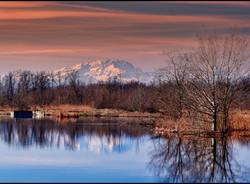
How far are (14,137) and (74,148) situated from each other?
23.3ft

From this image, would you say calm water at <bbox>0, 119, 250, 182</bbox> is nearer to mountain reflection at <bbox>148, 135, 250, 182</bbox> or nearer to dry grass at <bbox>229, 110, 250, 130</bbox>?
mountain reflection at <bbox>148, 135, 250, 182</bbox>

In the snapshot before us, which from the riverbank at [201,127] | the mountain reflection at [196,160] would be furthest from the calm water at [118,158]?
the riverbank at [201,127]

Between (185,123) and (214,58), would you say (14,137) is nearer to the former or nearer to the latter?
(185,123)

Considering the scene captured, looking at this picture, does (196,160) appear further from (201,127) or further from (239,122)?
(239,122)

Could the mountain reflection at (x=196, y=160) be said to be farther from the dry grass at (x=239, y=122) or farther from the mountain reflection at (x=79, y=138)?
the dry grass at (x=239, y=122)

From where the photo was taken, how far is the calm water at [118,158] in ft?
61.0

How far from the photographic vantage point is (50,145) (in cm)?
2845

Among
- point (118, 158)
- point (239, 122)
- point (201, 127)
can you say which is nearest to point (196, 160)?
point (118, 158)

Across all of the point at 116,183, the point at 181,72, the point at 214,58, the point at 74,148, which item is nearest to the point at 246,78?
the point at 214,58

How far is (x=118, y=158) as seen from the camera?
921 inches

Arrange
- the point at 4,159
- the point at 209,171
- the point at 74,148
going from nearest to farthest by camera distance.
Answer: the point at 209,171, the point at 4,159, the point at 74,148

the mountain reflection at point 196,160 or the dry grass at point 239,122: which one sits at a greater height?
the dry grass at point 239,122

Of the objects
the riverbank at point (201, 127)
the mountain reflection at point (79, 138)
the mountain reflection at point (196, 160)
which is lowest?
the mountain reflection at point (196, 160)

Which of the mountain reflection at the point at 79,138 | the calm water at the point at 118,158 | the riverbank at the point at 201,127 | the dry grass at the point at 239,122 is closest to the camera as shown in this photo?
the calm water at the point at 118,158
